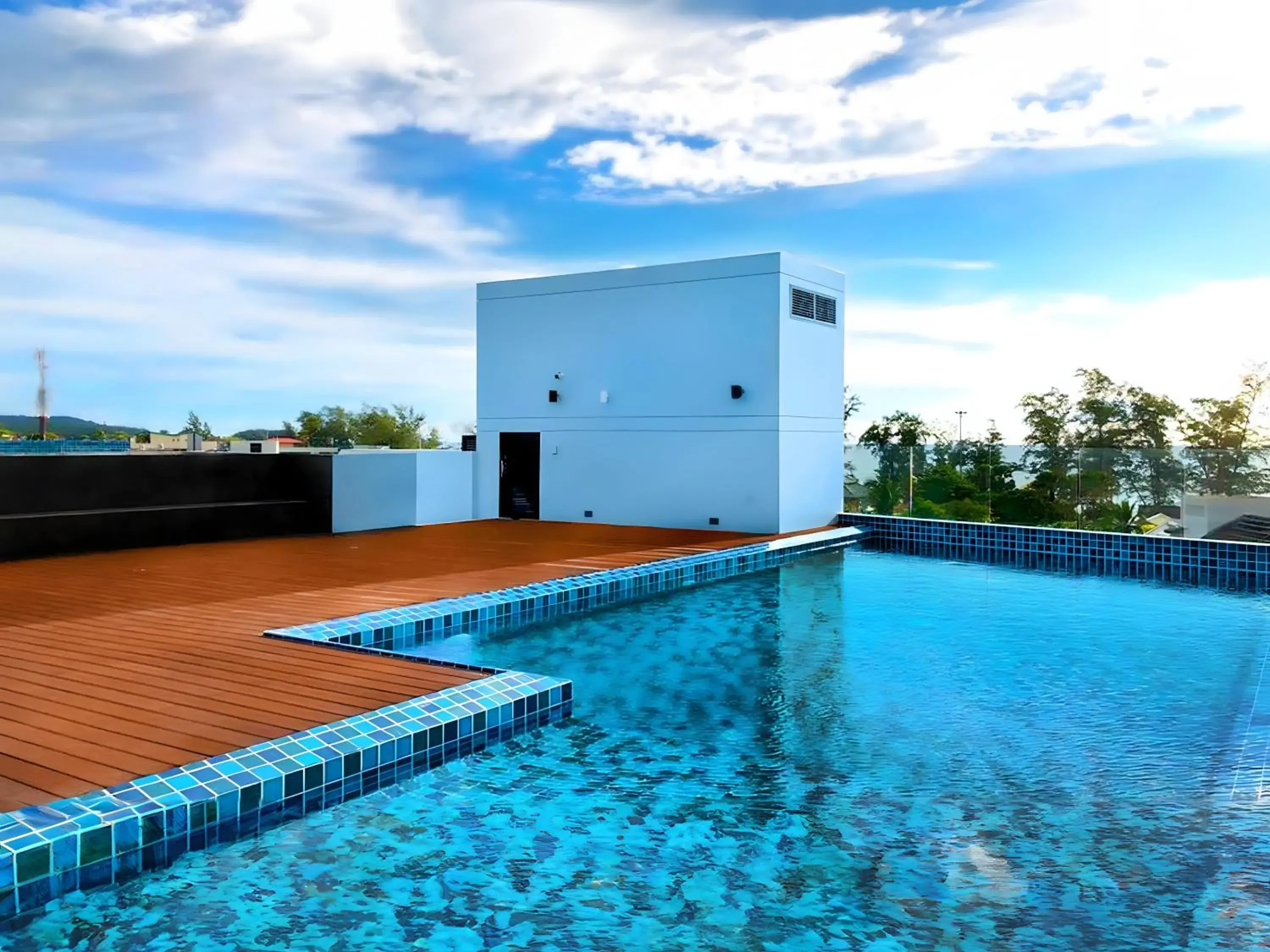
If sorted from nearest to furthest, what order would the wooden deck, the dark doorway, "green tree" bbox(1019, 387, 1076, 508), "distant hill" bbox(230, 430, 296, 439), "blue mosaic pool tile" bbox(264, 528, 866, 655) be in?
the wooden deck < "blue mosaic pool tile" bbox(264, 528, 866, 655) < the dark doorway < "green tree" bbox(1019, 387, 1076, 508) < "distant hill" bbox(230, 430, 296, 439)

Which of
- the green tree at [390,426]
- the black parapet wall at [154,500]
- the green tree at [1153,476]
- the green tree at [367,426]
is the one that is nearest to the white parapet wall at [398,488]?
the black parapet wall at [154,500]

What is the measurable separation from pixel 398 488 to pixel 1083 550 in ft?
24.8

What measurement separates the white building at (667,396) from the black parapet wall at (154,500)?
285cm

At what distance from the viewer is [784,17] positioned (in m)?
11.2

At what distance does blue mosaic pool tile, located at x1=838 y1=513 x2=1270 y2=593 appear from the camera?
9.48m

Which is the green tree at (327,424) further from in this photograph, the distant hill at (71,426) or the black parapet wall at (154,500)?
the black parapet wall at (154,500)

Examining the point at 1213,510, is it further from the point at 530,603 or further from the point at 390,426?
the point at 390,426

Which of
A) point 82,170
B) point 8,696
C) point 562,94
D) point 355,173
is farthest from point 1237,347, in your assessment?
point 82,170

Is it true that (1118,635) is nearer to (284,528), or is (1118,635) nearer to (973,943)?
(973,943)

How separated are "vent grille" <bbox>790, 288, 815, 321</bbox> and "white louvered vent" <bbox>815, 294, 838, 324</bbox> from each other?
95 millimetres

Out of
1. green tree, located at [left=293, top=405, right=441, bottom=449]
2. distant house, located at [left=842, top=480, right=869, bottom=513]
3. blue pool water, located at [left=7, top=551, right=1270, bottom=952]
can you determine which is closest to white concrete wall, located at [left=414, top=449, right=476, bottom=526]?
distant house, located at [left=842, top=480, right=869, bottom=513]

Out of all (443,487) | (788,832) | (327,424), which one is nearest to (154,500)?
(443,487)

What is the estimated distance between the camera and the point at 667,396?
11375 millimetres

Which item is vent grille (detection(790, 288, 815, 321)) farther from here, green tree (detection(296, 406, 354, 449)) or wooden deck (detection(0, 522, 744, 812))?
green tree (detection(296, 406, 354, 449))
